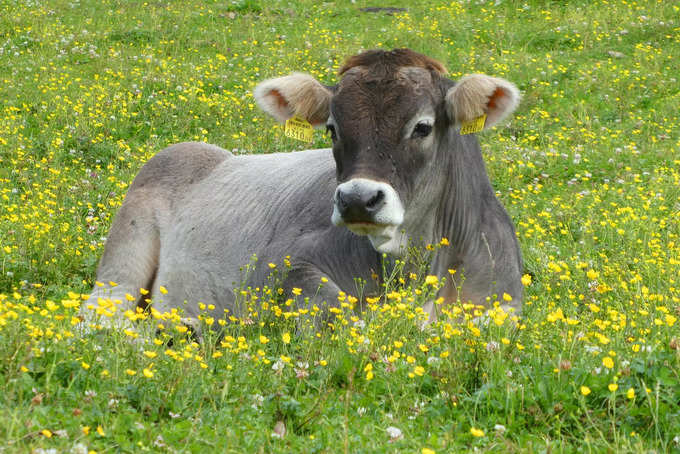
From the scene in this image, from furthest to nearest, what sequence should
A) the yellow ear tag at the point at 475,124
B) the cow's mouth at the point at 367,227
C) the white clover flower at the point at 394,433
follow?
1. the yellow ear tag at the point at 475,124
2. the cow's mouth at the point at 367,227
3. the white clover flower at the point at 394,433

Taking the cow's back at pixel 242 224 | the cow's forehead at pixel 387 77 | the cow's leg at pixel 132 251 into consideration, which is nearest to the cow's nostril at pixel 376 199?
the cow's forehead at pixel 387 77

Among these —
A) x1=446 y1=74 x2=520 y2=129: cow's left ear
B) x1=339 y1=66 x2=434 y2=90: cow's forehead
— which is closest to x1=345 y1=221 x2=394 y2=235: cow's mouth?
x1=339 y1=66 x2=434 y2=90: cow's forehead

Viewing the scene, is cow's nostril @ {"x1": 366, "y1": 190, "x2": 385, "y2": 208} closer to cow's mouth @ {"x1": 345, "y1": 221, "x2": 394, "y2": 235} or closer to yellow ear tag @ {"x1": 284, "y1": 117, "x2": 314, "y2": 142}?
cow's mouth @ {"x1": 345, "y1": 221, "x2": 394, "y2": 235}

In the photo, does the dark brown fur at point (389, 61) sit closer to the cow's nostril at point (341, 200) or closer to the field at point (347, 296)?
the cow's nostril at point (341, 200)

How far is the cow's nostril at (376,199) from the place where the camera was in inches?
234

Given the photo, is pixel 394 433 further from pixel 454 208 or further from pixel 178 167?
pixel 178 167

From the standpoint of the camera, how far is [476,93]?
676 centimetres

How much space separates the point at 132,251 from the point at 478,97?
4.37 meters

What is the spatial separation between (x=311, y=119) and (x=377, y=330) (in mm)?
2693

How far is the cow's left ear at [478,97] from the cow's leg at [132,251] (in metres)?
4.06

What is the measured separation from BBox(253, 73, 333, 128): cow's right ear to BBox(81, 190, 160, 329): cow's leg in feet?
8.61

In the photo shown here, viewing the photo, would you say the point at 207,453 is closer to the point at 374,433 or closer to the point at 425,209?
the point at 374,433

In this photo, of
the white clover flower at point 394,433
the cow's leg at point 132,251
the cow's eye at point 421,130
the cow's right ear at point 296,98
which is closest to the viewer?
the white clover flower at point 394,433

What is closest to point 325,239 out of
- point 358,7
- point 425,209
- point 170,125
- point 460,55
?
point 425,209
